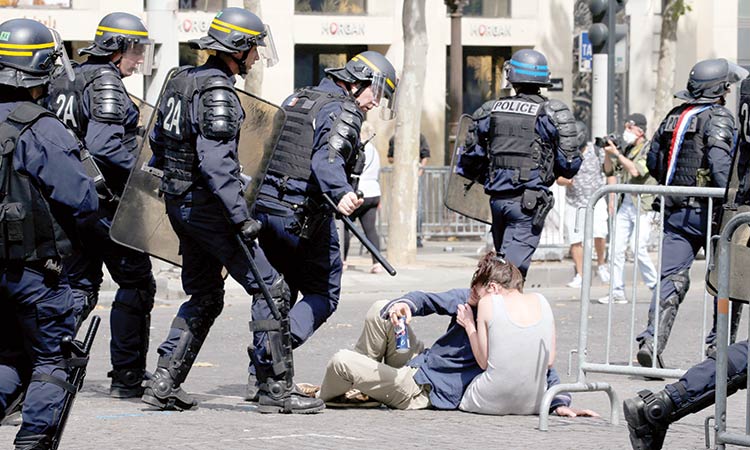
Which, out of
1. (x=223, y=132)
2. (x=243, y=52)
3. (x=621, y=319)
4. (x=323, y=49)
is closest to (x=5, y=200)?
(x=223, y=132)

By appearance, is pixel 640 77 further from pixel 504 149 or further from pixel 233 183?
pixel 233 183

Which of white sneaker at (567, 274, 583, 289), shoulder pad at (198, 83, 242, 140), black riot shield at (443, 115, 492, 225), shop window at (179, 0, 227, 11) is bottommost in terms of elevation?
white sneaker at (567, 274, 583, 289)

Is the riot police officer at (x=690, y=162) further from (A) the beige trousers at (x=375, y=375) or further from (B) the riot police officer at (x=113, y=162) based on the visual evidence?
(B) the riot police officer at (x=113, y=162)

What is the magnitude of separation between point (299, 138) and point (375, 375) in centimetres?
130

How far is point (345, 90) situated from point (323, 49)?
16.6 metres

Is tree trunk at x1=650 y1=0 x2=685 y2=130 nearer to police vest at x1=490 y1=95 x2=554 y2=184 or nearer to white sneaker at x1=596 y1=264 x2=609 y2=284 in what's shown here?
white sneaker at x1=596 y1=264 x2=609 y2=284

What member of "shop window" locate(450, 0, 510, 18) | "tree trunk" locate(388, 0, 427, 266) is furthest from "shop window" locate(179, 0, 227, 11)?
"tree trunk" locate(388, 0, 427, 266)

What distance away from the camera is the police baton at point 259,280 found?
7348 millimetres

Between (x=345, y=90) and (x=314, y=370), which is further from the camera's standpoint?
(x=314, y=370)

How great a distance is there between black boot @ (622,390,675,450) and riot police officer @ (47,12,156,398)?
2.98 meters

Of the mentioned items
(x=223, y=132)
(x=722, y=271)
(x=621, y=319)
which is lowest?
(x=621, y=319)

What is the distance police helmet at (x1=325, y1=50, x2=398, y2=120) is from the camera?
26.7 feet

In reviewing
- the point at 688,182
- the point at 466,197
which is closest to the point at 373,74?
the point at 466,197

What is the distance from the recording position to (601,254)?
599 inches
